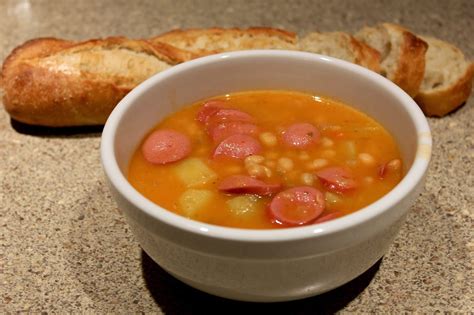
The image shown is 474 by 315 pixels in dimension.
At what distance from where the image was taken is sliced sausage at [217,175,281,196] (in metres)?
1.15

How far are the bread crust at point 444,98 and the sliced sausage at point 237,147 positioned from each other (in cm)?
68

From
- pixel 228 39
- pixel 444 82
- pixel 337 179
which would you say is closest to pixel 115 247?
pixel 337 179

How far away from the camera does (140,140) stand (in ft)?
4.32

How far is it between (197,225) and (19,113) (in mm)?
902

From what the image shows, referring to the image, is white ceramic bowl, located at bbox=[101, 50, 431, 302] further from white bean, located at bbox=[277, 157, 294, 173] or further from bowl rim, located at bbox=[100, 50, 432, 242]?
white bean, located at bbox=[277, 157, 294, 173]

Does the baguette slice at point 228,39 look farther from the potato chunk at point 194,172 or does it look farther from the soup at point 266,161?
the potato chunk at point 194,172

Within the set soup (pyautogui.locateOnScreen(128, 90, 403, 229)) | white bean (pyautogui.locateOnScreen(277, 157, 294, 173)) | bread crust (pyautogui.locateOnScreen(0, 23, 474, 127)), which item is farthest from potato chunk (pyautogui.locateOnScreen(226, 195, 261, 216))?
bread crust (pyautogui.locateOnScreen(0, 23, 474, 127))

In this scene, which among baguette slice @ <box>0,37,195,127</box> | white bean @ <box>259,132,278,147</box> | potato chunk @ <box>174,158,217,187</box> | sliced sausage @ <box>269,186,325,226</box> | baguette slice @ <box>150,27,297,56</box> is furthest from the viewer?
baguette slice @ <box>150,27,297,56</box>

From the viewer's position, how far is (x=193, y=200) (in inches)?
45.3

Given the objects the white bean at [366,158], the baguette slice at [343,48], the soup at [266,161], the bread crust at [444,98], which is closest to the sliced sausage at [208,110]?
the soup at [266,161]

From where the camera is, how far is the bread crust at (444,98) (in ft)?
5.74

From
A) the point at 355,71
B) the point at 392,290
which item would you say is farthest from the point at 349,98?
the point at 392,290

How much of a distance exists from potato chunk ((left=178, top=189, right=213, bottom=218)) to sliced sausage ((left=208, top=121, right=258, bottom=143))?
6.8 inches

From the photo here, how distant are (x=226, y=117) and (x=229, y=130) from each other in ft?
0.18
